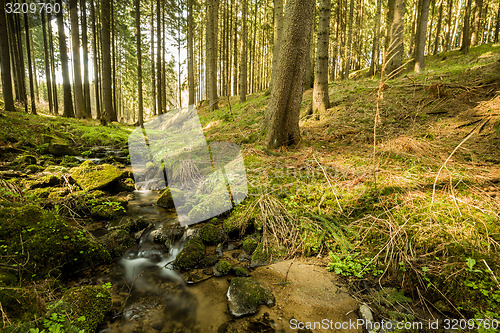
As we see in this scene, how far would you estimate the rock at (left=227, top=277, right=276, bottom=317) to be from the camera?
229cm

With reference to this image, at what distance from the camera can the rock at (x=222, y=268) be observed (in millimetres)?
2877

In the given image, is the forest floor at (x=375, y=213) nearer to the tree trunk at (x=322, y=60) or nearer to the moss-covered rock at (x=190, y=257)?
the moss-covered rock at (x=190, y=257)

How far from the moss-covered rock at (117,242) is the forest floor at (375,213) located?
22 mm

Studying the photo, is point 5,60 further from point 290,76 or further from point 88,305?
point 88,305

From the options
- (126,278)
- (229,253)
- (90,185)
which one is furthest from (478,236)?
(90,185)

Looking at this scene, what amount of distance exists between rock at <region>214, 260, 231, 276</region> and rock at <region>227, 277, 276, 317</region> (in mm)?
316

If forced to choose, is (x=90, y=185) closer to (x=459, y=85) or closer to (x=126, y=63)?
(x=459, y=85)

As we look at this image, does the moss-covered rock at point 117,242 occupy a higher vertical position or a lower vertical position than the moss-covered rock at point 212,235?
lower

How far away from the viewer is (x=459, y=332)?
1.79m

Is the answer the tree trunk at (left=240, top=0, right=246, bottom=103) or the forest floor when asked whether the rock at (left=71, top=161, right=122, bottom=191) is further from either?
the tree trunk at (left=240, top=0, right=246, bottom=103)

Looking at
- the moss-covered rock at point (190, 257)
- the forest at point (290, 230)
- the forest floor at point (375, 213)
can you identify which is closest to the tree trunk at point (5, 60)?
the forest at point (290, 230)

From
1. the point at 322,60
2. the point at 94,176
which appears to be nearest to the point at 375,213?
the point at 322,60

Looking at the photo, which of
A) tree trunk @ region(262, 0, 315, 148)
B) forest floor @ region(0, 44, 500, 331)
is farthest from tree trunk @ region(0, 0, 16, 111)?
tree trunk @ region(262, 0, 315, 148)

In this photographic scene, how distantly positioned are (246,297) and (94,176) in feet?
17.9
